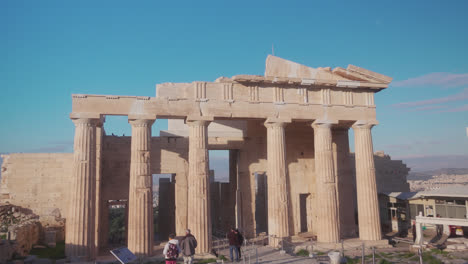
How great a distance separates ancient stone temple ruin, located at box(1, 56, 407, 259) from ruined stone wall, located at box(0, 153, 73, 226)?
12 cm

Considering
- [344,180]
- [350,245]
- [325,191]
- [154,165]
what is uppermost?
[154,165]

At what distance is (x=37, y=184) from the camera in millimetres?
20281

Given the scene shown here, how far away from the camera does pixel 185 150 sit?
2047cm

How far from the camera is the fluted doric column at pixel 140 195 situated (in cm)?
1504

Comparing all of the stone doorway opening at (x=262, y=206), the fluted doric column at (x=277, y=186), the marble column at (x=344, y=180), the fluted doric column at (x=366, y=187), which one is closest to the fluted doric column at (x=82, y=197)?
the fluted doric column at (x=277, y=186)

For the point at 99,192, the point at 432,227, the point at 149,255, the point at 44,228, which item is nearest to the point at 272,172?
the point at 149,255

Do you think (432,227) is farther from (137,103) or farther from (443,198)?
(137,103)

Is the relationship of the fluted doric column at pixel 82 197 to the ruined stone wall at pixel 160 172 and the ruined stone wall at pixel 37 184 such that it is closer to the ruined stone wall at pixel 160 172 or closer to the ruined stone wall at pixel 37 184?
the ruined stone wall at pixel 160 172

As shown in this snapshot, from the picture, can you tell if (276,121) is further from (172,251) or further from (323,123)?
(172,251)

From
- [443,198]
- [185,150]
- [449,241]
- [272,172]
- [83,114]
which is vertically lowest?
[449,241]

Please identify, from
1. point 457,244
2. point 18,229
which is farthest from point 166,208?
point 457,244

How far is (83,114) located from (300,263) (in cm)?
1090

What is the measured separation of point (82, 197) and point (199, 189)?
16.4 ft

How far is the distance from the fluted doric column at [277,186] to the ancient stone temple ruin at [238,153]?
1.9 inches
